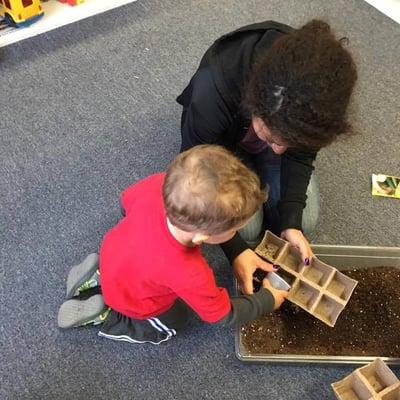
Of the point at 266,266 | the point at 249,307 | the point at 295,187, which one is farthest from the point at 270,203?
the point at 249,307

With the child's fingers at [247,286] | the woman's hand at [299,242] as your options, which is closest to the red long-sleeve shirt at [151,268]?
the child's fingers at [247,286]

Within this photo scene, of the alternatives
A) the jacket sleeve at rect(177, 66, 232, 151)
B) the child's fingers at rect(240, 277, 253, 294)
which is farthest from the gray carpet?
the jacket sleeve at rect(177, 66, 232, 151)

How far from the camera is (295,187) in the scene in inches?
46.0

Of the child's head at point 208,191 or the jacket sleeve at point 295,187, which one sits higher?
the child's head at point 208,191

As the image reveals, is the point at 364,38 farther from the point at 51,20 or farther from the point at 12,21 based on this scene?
the point at 12,21

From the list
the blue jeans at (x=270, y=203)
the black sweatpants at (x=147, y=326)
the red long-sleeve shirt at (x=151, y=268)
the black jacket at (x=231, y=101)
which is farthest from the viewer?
the blue jeans at (x=270, y=203)

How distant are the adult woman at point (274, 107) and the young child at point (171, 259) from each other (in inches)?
4.0

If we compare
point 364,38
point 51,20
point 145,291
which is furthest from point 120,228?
point 364,38

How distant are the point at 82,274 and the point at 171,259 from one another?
0.37 metres

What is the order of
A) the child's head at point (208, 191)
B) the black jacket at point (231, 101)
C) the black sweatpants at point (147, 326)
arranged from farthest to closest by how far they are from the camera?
the black sweatpants at point (147, 326)
the black jacket at point (231, 101)
the child's head at point (208, 191)

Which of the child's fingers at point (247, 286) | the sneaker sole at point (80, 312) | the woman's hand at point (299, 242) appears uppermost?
the woman's hand at point (299, 242)

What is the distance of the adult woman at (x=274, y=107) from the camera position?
770 mm

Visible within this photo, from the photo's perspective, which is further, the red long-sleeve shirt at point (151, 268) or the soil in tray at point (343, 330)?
the soil in tray at point (343, 330)

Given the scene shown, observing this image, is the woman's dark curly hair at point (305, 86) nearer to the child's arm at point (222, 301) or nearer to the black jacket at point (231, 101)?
the black jacket at point (231, 101)
